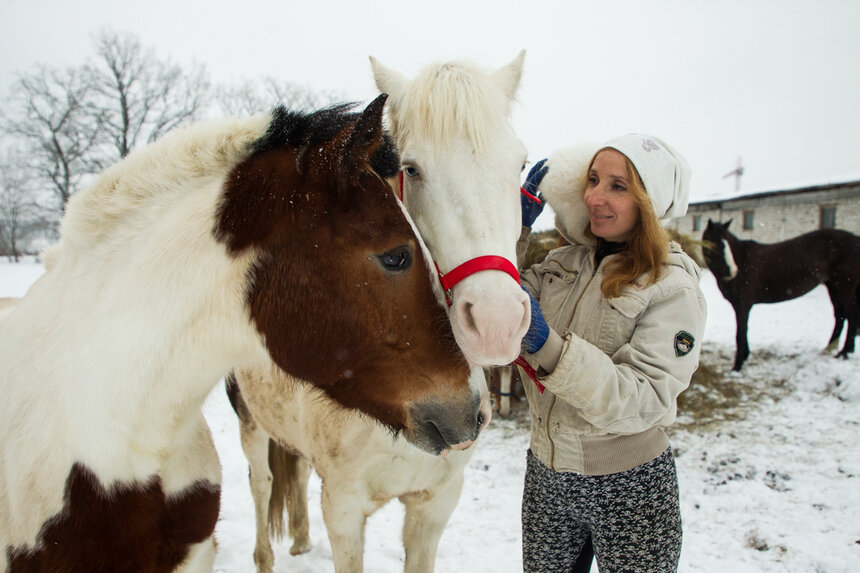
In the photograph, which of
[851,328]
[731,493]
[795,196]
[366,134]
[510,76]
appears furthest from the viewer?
[795,196]

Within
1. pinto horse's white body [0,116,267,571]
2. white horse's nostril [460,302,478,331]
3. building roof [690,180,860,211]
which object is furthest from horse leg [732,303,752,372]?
building roof [690,180,860,211]

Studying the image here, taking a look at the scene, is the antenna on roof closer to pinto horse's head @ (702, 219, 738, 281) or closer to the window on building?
the window on building

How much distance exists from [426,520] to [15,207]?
48.8 meters

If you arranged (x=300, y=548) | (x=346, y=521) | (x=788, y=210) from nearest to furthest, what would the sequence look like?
(x=346, y=521), (x=300, y=548), (x=788, y=210)

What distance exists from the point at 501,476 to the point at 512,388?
236 cm

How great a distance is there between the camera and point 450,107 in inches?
66.2

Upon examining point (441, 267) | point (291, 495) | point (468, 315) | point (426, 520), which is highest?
point (441, 267)

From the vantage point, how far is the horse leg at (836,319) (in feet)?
29.2

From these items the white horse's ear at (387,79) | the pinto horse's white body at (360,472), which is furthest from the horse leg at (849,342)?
the white horse's ear at (387,79)

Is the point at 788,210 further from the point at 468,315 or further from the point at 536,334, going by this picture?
the point at 468,315

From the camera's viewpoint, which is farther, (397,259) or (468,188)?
(468,188)

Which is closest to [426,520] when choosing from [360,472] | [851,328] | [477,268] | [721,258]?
[360,472]

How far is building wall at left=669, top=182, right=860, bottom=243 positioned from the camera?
18609 mm

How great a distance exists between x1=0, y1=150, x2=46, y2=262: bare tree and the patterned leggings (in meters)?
31.0
